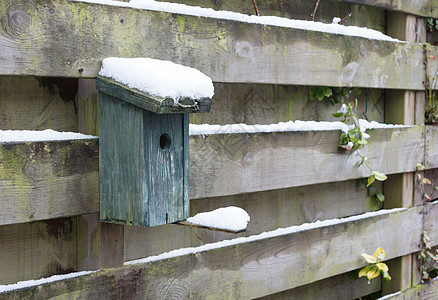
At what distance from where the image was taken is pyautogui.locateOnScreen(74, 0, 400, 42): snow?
1763mm

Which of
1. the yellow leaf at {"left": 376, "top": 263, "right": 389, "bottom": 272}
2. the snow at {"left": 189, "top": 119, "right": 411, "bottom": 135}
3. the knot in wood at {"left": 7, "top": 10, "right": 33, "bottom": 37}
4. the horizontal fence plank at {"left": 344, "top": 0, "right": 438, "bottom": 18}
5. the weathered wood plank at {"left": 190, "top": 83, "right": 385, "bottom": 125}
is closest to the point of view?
the knot in wood at {"left": 7, "top": 10, "right": 33, "bottom": 37}

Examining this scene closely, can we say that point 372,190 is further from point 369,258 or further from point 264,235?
point 264,235

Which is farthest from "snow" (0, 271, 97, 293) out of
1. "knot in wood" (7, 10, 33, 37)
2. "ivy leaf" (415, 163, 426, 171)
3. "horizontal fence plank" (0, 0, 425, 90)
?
"ivy leaf" (415, 163, 426, 171)

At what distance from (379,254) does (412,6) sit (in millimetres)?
1324

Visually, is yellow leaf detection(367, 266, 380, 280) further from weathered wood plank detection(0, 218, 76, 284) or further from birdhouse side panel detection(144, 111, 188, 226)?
weathered wood plank detection(0, 218, 76, 284)

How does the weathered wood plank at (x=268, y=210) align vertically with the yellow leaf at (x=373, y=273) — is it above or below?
above

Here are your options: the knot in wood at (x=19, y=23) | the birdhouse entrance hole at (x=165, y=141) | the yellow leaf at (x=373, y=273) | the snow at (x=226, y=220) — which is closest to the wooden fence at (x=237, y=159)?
the knot in wood at (x=19, y=23)

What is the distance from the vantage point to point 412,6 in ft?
9.55

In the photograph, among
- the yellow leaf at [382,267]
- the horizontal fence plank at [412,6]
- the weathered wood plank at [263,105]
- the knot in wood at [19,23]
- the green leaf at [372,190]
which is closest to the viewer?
the knot in wood at [19,23]

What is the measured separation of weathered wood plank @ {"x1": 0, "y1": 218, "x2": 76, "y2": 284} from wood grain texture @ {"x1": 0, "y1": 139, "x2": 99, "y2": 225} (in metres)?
0.12

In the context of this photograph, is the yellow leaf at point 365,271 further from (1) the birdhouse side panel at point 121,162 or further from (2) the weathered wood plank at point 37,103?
(2) the weathered wood plank at point 37,103

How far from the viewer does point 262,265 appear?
218cm

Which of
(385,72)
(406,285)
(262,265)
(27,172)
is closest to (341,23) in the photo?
(385,72)

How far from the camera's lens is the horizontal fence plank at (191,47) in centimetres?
150
